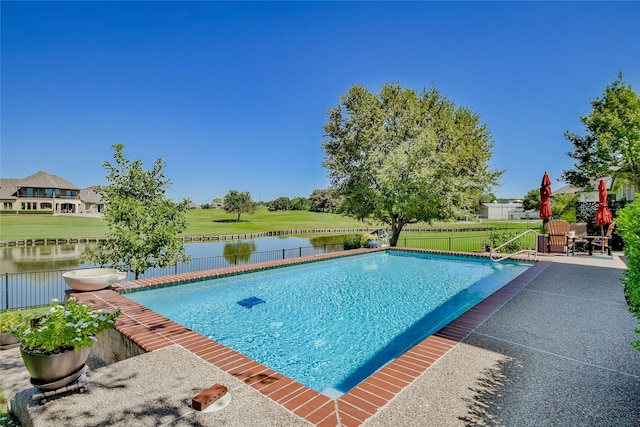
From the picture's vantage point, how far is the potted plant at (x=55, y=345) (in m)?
2.73

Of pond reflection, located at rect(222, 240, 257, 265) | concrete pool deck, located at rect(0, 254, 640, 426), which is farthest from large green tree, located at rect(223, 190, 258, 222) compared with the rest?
concrete pool deck, located at rect(0, 254, 640, 426)

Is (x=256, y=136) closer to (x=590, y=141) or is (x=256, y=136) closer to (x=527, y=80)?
(x=527, y=80)

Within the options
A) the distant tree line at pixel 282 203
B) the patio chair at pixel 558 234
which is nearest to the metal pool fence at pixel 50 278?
the patio chair at pixel 558 234

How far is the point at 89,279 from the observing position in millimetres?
6688

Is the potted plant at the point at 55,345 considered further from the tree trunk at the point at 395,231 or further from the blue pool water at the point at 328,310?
the tree trunk at the point at 395,231

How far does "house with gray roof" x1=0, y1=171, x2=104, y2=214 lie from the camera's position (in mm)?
56375

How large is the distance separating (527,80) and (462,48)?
164 inches

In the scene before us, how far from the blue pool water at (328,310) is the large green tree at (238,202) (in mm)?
65891

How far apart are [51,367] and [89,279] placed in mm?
4738

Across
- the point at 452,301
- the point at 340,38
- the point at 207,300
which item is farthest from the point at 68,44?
the point at 452,301

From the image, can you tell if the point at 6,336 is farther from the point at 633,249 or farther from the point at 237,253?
the point at 237,253

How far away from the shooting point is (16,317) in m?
6.45

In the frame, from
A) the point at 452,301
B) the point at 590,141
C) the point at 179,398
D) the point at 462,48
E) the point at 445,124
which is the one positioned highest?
the point at 462,48

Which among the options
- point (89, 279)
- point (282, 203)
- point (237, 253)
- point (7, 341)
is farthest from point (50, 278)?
point (282, 203)
